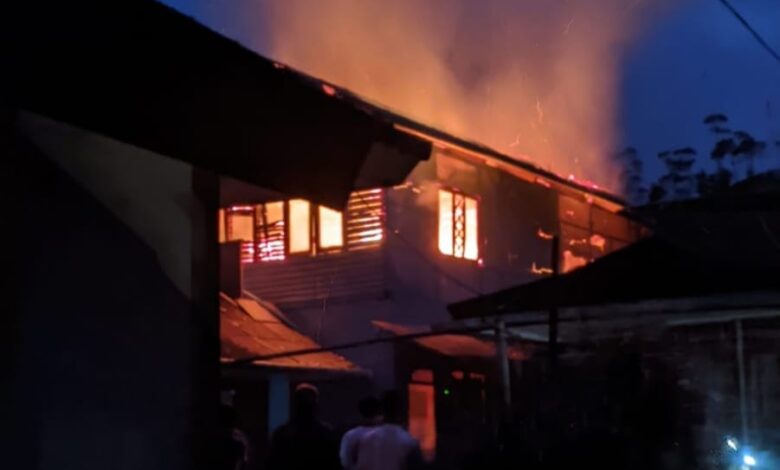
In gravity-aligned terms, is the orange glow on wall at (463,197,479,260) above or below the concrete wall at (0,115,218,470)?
above

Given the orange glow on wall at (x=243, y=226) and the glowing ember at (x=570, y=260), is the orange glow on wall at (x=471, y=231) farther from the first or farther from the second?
the orange glow on wall at (x=243, y=226)

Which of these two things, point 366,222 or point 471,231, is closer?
point 366,222

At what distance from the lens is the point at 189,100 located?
10.3 ft

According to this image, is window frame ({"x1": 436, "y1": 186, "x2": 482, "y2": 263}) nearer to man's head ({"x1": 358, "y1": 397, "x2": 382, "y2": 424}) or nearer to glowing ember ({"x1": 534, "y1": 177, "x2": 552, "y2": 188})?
glowing ember ({"x1": 534, "y1": 177, "x2": 552, "y2": 188})

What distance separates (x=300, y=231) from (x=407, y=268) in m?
1.80

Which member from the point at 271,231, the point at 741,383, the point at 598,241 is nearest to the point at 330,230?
the point at 271,231

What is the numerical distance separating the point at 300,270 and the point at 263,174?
12.3m

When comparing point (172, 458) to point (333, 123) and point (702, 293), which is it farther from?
point (702, 293)

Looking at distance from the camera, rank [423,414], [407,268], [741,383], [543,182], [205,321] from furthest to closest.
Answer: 1. [543,182]
2. [423,414]
3. [407,268]
4. [741,383]
5. [205,321]

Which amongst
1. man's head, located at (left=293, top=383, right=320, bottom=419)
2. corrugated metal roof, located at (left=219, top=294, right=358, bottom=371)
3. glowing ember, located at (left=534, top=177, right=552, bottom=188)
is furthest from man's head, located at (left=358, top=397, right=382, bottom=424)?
glowing ember, located at (left=534, top=177, right=552, bottom=188)

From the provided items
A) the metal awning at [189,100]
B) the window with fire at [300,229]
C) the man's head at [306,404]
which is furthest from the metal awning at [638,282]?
the window with fire at [300,229]

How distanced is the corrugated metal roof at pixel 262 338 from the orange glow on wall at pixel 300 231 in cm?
107

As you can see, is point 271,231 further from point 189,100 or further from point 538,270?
point 189,100

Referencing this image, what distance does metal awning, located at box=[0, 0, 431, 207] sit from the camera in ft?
8.80
